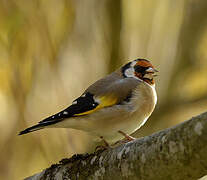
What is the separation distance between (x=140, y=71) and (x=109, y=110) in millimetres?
772

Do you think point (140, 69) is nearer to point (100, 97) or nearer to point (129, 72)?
point (129, 72)

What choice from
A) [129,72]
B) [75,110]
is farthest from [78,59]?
[75,110]

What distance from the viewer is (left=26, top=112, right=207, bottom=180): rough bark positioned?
193 centimetres

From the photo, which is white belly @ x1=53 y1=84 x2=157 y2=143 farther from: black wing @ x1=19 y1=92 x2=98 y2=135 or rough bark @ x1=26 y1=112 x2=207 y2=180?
rough bark @ x1=26 y1=112 x2=207 y2=180

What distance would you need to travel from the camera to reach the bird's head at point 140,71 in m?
3.96

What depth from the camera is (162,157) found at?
82.2 inches

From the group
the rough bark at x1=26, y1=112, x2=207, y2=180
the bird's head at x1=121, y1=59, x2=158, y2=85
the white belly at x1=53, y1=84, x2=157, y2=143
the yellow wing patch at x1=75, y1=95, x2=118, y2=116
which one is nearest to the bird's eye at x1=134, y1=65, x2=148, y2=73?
the bird's head at x1=121, y1=59, x2=158, y2=85

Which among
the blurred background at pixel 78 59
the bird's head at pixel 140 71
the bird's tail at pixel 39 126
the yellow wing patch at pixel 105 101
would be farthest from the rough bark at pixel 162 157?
the blurred background at pixel 78 59

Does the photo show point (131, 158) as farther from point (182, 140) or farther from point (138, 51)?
point (138, 51)

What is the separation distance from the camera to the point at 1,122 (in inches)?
188

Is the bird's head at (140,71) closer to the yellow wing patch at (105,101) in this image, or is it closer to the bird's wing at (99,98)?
the bird's wing at (99,98)

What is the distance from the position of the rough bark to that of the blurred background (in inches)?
86.2

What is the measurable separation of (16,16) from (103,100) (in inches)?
55.8

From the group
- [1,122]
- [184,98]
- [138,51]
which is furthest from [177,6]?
[1,122]
